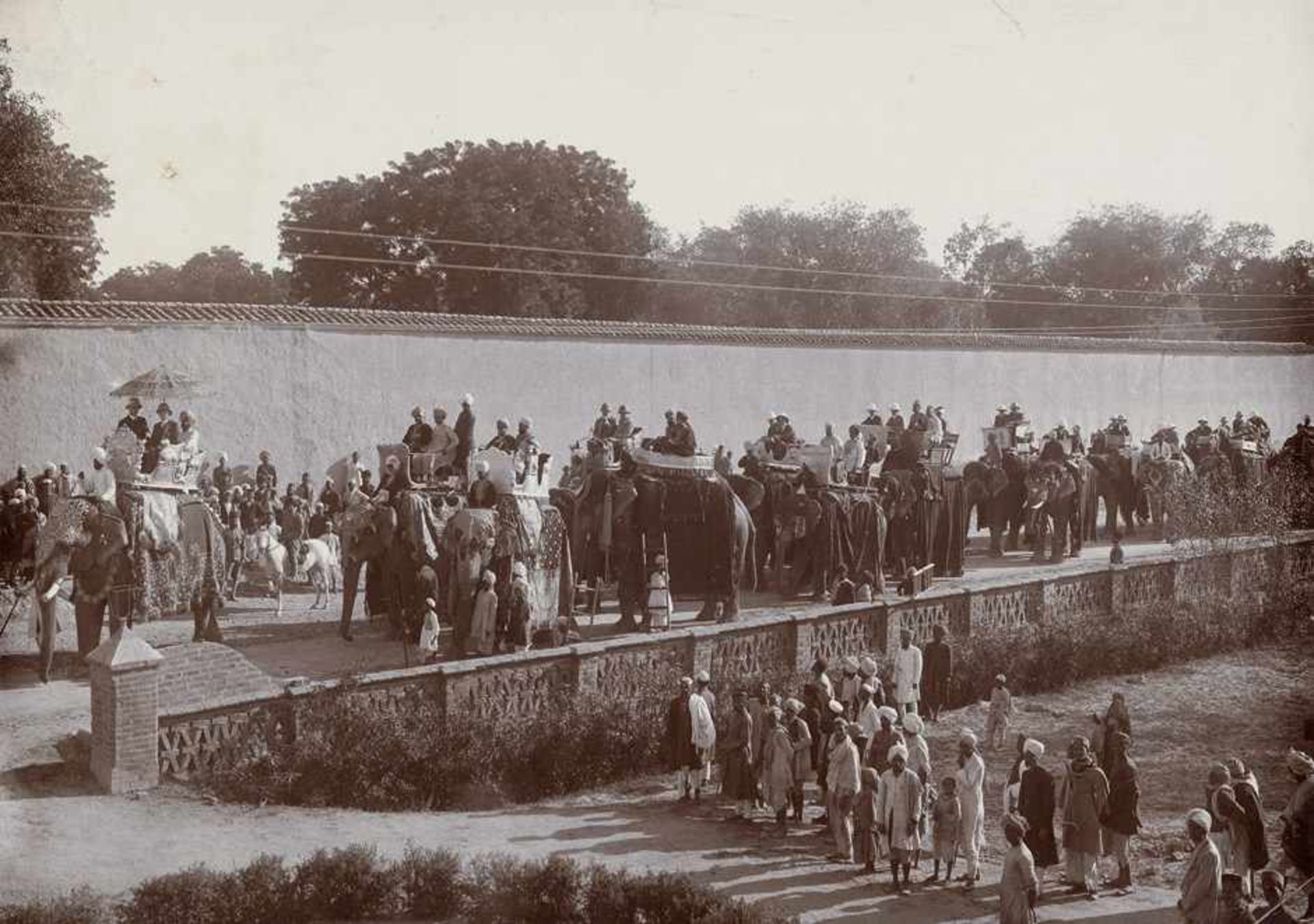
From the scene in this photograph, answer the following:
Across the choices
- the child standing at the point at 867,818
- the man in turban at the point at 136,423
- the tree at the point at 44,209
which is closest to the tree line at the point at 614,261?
the tree at the point at 44,209

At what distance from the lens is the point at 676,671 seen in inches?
629

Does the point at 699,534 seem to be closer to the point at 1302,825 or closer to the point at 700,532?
the point at 700,532

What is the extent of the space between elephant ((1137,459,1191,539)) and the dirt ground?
12.3m

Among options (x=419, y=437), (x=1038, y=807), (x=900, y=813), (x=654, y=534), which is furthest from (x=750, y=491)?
(x=1038, y=807)

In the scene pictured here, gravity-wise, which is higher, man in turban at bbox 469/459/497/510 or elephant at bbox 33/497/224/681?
man in turban at bbox 469/459/497/510

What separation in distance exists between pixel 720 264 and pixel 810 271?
5.83m

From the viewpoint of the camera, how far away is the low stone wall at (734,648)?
42.5 ft

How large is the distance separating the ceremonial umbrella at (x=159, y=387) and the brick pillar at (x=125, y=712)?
29.4 feet

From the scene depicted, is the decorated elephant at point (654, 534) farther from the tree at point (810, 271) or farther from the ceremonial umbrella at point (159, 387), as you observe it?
the tree at point (810, 271)

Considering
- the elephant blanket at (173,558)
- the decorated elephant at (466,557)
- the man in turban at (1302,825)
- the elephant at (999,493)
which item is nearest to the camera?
the man in turban at (1302,825)

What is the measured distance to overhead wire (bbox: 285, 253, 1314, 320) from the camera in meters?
37.2

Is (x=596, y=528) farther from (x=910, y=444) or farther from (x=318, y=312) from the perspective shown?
(x=318, y=312)

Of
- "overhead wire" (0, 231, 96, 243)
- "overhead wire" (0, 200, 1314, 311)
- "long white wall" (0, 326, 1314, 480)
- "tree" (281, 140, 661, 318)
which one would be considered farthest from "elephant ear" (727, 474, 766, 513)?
"tree" (281, 140, 661, 318)

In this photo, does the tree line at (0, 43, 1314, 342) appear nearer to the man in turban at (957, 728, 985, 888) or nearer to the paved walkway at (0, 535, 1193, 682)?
the paved walkway at (0, 535, 1193, 682)
